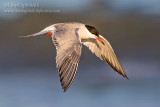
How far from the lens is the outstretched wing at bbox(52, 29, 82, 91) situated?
21.0 ft

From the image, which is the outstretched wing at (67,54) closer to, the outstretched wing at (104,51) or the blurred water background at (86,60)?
the outstretched wing at (104,51)

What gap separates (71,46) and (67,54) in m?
0.14

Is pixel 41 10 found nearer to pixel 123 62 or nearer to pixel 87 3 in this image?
pixel 87 3

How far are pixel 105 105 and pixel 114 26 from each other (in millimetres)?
4015

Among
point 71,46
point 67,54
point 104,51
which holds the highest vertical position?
point 104,51

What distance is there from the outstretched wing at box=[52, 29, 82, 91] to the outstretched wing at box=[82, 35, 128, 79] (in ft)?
3.21

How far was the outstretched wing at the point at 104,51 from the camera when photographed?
26.0ft

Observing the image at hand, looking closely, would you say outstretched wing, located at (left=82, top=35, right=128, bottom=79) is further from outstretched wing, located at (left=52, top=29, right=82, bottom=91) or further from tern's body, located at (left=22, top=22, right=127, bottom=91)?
outstretched wing, located at (left=52, top=29, right=82, bottom=91)

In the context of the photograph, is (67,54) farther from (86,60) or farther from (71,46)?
(86,60)

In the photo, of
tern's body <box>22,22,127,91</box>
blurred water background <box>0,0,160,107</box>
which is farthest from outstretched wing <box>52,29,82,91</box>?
blurred water background <box>0,0,160,107</box>

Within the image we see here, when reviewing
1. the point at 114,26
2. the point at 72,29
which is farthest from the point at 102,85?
the point at 72,29

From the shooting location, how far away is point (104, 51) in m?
8.03

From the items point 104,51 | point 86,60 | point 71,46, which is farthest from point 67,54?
point 86,60

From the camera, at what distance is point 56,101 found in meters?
10.0
